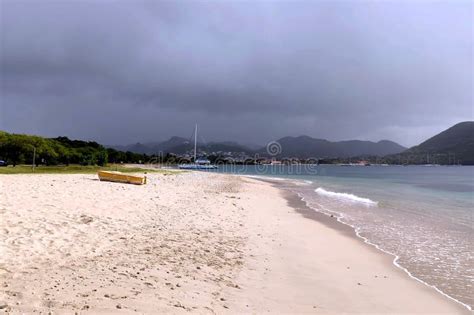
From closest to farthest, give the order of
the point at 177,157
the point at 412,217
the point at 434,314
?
the point at 434,314 < the point at 412,217 < the point at 177,157

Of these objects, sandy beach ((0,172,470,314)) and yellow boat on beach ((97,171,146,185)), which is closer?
sandy beach ((0,172,470,314))

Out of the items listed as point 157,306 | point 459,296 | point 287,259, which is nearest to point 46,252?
point 157,306

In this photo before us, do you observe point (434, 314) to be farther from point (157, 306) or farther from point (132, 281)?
point (132, 281)

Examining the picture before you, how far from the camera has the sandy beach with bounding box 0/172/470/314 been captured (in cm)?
475

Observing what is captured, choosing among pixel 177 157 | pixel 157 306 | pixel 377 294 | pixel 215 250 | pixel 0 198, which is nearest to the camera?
pixel 157 306

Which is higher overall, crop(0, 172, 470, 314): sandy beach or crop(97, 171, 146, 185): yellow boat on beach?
crop(97, 171, 146, 185): yellow boat on beach

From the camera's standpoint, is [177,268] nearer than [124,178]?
Yes

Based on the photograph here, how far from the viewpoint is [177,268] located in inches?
248

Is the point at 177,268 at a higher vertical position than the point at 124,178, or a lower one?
lower

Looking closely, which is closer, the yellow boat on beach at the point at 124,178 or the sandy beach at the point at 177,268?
the sandy beach at the point at 177,268

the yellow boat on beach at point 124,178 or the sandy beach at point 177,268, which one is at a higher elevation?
the yellow boat on beach at point 124,178

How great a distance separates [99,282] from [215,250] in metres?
3.24

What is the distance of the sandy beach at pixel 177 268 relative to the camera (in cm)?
475

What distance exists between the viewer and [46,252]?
6.30 m
